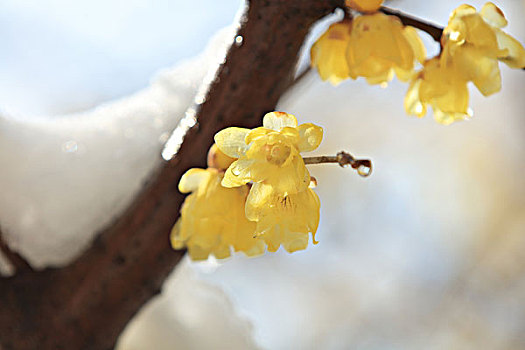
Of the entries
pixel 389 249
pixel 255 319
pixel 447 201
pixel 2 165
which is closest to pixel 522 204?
pixel 447 201

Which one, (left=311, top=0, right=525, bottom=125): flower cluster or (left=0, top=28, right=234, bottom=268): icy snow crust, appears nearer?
(left=311, top=0, right=525, bottom=125): flower cluster

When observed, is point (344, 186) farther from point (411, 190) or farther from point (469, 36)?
point (469, 36)

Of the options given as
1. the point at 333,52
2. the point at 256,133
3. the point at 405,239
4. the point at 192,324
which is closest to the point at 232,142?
the point at 256,133

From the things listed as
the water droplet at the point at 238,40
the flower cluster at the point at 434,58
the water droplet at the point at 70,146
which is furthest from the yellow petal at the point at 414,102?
the water droplet at the point at 70,146

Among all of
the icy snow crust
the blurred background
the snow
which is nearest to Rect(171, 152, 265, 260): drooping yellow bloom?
the icy snow crust

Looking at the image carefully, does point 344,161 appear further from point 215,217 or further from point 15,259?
point 15,259

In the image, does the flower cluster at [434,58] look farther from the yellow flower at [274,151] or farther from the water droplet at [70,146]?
the water droplet at [70,146]

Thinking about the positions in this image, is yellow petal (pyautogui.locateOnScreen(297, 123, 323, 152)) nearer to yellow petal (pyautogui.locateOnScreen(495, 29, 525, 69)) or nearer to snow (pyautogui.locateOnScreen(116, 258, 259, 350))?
yellow petal (pyautogui.locateOnScreen(495, 29, 525, 69))
